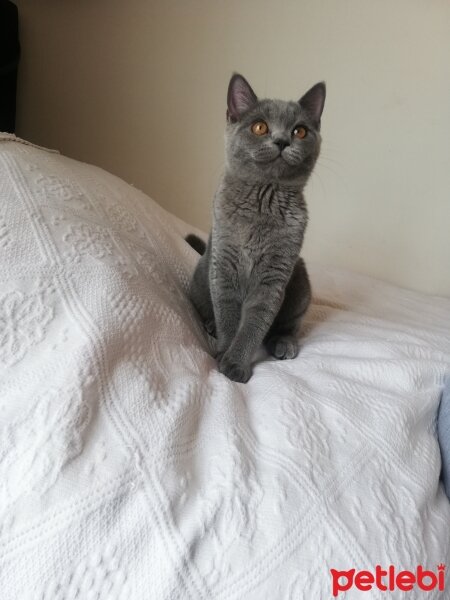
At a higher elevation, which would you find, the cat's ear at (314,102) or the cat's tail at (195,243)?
the cat's ear at (314,102)

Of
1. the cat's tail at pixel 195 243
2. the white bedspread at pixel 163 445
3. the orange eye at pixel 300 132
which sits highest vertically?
the orange eye at pixel 300 132

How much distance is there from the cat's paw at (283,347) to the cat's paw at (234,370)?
153 mm

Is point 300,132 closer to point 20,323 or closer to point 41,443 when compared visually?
point 20,323

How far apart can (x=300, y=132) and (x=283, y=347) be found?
0.51 m

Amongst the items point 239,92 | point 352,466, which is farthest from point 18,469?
point 239,92

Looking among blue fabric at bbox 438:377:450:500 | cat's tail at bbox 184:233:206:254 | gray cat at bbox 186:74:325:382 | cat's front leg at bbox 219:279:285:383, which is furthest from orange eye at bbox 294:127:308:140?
blue fabric at bbox 438:377:450:500

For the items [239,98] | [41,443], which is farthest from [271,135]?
[41,443]

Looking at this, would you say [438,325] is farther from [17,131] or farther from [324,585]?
[17,131]

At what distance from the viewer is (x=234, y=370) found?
83 cm

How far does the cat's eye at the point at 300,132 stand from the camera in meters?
1.01

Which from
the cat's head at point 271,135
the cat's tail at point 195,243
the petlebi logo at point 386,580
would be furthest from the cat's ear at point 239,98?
the petlebi logo at point 386,580

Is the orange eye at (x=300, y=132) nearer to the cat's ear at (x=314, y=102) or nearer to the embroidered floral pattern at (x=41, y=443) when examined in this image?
the cat's ear at (x=314, y=102)

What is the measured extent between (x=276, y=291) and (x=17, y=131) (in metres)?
1.56

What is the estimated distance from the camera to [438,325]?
50.3 inches
